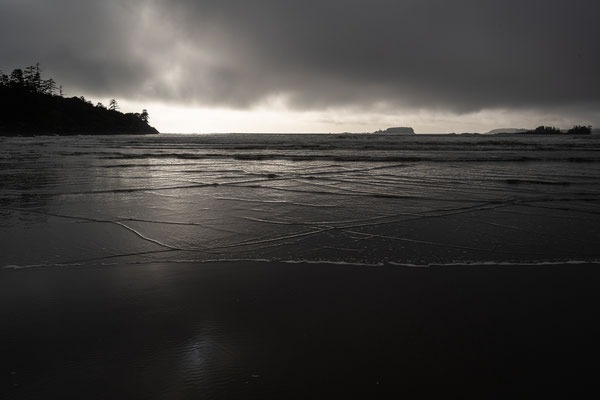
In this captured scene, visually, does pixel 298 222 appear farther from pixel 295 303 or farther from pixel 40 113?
pixel 40 113

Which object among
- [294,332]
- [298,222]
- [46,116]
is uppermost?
[46,116]

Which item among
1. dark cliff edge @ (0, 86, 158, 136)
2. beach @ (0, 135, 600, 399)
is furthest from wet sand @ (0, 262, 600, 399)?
dark cliff edge @ (0, 86, 158, 136)

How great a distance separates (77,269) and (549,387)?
4.57m

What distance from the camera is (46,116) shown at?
99062 millimetres

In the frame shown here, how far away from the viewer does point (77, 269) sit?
4031 mm

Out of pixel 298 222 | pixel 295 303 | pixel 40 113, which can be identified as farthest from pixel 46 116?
pixel 295 303

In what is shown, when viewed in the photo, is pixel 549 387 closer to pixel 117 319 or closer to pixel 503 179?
pixel 117 319

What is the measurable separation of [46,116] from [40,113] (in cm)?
156

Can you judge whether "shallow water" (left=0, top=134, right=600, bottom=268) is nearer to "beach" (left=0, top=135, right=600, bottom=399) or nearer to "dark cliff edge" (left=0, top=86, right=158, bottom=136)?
A: "beach" (left=0, top=135, right=600, bottom=399)

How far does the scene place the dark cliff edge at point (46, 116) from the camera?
8712cm

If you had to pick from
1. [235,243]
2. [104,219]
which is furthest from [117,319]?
[104,219]

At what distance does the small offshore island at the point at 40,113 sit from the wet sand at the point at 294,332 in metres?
92.9

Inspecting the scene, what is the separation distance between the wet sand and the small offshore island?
9287 centimetres

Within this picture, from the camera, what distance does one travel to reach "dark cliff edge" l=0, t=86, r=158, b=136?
286 feet
